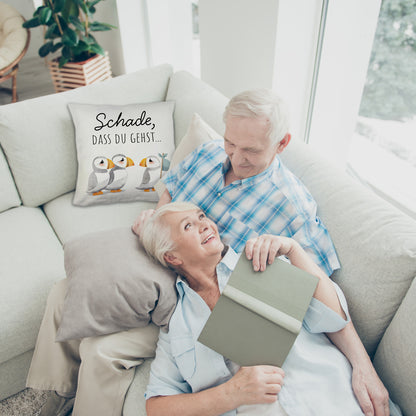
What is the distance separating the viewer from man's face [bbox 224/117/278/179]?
1.04m

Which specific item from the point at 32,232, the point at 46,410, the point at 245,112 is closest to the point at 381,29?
the point at 245,112

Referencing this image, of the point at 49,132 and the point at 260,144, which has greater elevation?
the point at 260,144

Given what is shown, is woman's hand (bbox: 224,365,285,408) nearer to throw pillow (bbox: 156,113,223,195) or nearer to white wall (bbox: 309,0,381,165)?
throw pillow (bbox: 156,113,223,195)

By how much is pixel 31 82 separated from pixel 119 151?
3.40 metres

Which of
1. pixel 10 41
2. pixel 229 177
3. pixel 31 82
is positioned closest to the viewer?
pixel 229 177

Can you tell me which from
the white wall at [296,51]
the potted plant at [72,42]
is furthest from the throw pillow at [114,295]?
the potted plant at [72,42]

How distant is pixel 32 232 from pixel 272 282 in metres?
1.18

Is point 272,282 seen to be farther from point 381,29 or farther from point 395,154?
point 381,29

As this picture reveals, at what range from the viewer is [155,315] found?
3.45 feet

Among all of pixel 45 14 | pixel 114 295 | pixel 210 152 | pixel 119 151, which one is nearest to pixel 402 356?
pixel 114 295

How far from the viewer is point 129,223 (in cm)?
162

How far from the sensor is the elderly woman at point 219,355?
84 centimetres

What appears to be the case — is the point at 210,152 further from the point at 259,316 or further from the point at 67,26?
the point at 67,26

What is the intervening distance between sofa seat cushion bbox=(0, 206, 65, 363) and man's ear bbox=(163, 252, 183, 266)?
0.57 metres
